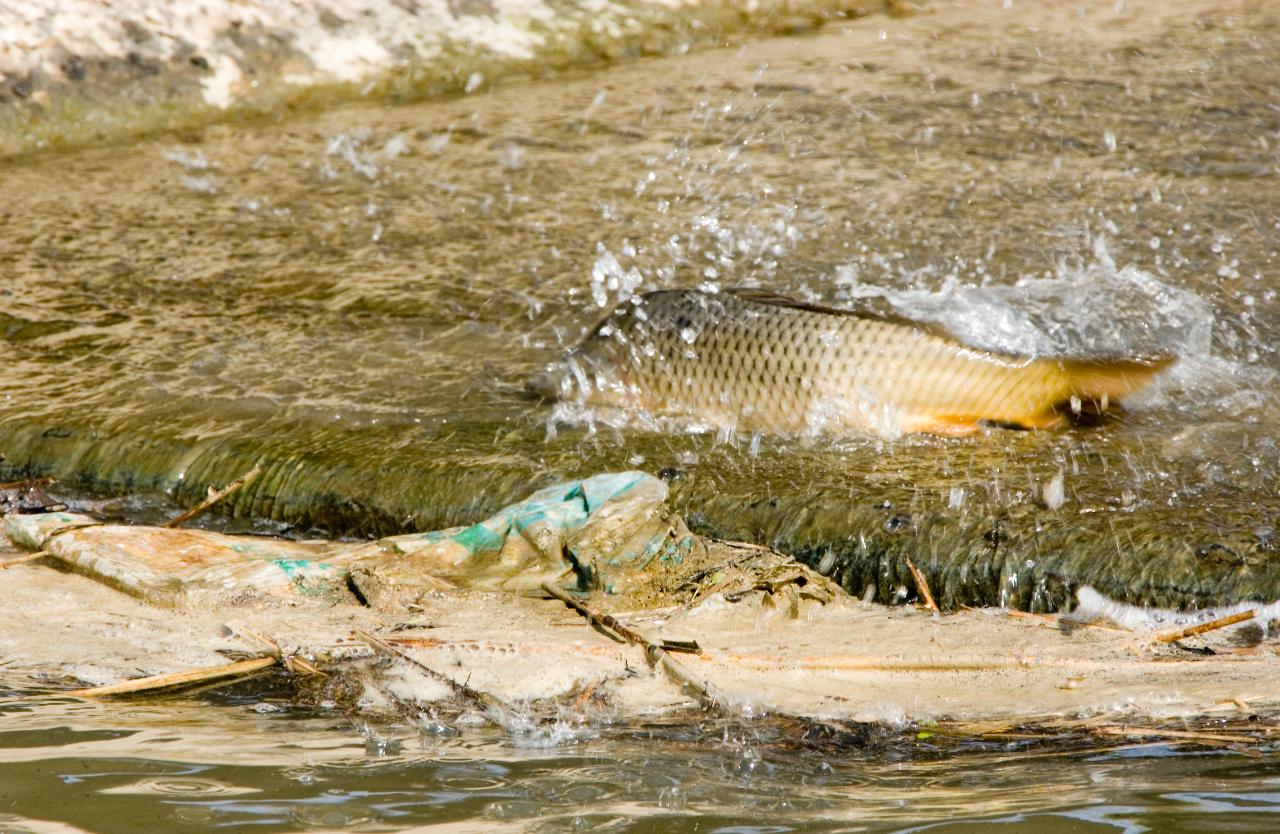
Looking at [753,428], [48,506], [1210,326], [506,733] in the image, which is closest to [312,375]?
[48,506]

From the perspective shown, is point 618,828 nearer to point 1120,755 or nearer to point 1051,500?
point 1120,755

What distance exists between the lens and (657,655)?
2.49m

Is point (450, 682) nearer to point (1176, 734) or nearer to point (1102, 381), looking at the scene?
point (1176, 734)

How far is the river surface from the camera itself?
196 cm

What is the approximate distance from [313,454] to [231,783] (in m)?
1.71

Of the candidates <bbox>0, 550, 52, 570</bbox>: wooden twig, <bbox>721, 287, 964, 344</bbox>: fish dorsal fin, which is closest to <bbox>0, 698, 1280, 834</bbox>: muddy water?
<bbox>0, 550, 52, 570</bbox>: wooden twig

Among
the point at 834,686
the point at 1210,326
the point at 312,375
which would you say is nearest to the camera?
the point at 834,686

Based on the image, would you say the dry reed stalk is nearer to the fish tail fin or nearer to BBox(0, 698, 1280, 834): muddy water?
BBox(0, 698, 1280, 834): muddy water

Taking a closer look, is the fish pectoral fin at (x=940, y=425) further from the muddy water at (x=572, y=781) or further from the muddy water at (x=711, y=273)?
the muddy water at (x=572, y=781)

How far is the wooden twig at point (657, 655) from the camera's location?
2.34m

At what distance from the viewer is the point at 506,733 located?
2207 mm

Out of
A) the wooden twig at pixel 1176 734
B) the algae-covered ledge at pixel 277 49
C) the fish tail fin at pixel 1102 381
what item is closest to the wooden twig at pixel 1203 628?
the wooden twig at pixel 1176 734

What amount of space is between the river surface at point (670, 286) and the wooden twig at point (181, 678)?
116 millimetres

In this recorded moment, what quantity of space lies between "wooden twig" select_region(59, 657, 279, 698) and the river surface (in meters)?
0.12
